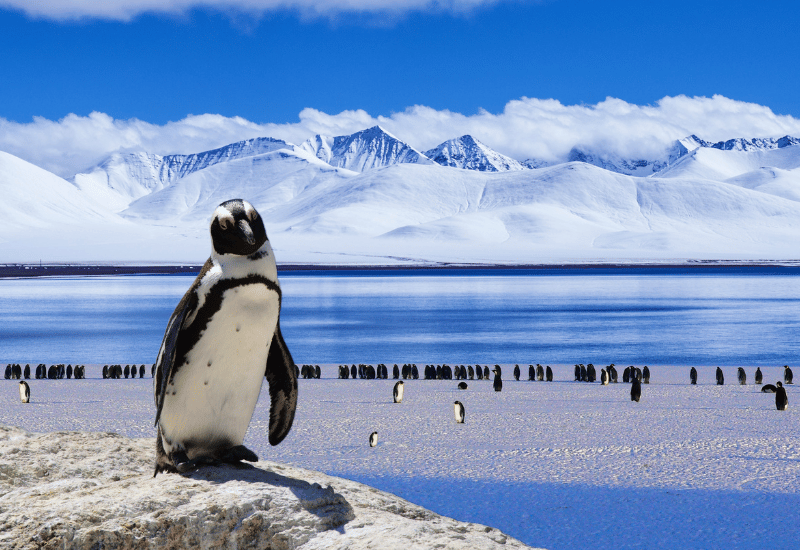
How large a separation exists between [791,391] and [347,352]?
53.2 ft

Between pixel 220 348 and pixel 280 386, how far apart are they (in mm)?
673

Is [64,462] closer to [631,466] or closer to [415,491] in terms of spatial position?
[415,491]

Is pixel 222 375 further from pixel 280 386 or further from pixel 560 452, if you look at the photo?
pixel 560 452

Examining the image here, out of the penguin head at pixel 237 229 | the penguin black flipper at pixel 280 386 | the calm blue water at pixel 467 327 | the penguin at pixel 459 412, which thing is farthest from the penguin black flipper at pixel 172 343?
the calm blue water at pixel 467 327

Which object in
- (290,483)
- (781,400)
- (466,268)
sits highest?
(466,268)

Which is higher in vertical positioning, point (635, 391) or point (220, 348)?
point (220, 348)

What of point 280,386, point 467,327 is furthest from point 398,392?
point 467,327

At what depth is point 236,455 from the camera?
190 inches

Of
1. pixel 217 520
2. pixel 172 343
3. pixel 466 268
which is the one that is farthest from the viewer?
pixel 466 268

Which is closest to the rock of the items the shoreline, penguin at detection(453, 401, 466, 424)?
penguin at detection(453, 401, 466, 424)

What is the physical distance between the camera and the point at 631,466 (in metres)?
11.6

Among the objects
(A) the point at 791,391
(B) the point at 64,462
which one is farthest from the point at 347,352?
(B) the point at 64,462

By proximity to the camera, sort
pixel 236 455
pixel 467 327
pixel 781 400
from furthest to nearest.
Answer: pixel 467 327 → pixel 781 400 → pixel 236 455

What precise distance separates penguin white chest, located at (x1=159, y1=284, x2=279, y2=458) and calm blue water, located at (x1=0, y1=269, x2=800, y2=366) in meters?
23.7
